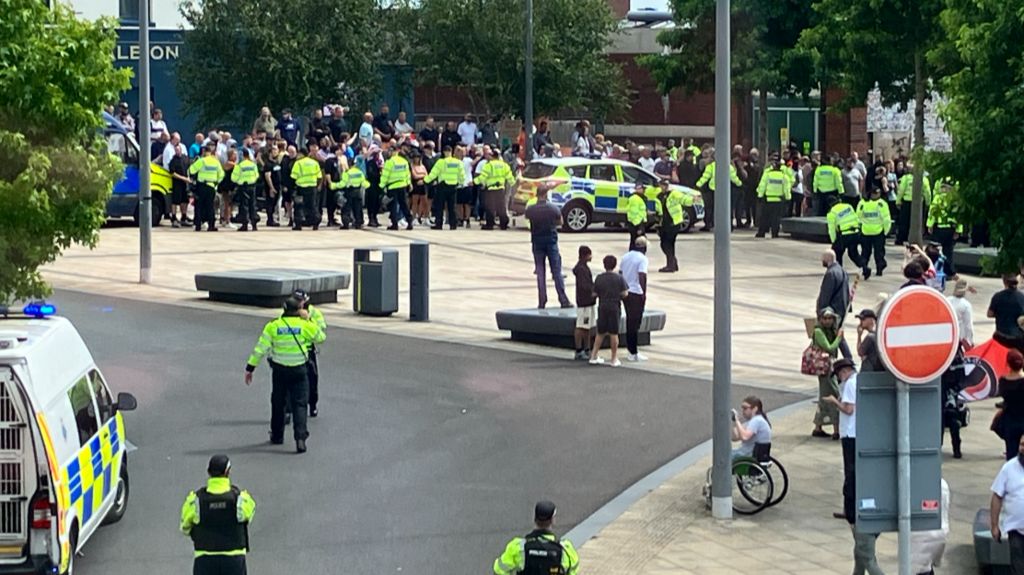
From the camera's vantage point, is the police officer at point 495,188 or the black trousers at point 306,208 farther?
the police officer at point 495,188

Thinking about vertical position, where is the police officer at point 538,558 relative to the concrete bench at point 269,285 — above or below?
below

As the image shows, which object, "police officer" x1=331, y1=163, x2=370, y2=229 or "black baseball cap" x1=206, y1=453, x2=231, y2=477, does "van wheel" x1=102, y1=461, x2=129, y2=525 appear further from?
"police officer" x1=331, y1=163, x2=370, y2=229

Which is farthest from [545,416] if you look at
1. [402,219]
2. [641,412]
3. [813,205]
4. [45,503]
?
[813,205]

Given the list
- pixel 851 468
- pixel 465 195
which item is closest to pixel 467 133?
pixel 465 195

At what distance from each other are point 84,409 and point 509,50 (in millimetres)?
39610

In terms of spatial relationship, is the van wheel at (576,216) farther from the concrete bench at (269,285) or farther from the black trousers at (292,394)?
the black trousers at (292,394)

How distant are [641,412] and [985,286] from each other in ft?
46.8

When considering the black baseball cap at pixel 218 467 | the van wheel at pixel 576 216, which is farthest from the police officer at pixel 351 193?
the black baseball cap at pixel 218 467

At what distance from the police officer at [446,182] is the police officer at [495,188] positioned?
510mm

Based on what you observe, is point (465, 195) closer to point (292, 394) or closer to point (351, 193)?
point (351, 193)

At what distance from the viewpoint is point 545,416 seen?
1925 centimetres

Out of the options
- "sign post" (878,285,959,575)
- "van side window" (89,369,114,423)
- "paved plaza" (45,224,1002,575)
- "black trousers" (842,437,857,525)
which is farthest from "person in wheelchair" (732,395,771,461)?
"sign post" (878,285,959,575)

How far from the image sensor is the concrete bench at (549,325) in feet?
77.6

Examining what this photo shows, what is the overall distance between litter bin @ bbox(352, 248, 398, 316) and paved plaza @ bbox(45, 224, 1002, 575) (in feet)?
0.79
